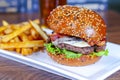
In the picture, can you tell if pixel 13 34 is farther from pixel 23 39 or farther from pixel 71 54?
pixel 71 54

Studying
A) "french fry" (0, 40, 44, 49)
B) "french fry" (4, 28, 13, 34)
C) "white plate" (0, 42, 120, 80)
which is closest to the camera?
"white plate" (0, 42, 120, 80)

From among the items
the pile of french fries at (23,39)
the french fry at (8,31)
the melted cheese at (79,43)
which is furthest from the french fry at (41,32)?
the melted cheese at (79,43)

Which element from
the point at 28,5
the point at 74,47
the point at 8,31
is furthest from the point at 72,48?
the point at 28,5

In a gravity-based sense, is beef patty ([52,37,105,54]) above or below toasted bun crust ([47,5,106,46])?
below

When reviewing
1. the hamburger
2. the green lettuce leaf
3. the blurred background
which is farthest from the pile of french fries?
the blurred background

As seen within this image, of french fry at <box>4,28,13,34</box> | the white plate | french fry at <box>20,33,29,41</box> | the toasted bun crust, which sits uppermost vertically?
the toasted bun crust

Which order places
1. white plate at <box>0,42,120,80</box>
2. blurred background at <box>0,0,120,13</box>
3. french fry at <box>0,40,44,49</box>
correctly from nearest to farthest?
white plate at <box>0,42,120,80</box>, french fry at <box>0,40,44,49</box>, blurred background at <box>0,0,120,13</box>

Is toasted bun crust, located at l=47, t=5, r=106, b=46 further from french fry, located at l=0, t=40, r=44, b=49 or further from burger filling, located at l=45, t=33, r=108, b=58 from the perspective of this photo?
french fry, located at l=0, t=40, r=44, b=49
